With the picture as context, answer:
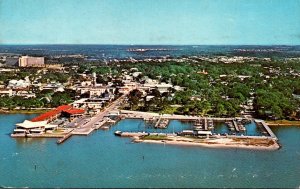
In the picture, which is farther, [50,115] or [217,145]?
[50,115]

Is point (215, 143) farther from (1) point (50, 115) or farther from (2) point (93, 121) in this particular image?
(1) point (50, 115)

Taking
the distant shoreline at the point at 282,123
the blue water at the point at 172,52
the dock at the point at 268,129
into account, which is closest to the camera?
the dock at the point at 268,129

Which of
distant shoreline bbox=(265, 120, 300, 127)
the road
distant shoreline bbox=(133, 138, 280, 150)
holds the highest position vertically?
distant shoreline bbox=(265, 120, 300, 127)

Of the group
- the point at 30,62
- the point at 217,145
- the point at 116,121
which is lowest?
the point at 116,121

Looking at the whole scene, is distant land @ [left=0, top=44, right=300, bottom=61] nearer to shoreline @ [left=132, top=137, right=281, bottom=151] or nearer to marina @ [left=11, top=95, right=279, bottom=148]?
marina @ [left=11, top=95, right=279, bottom=148]

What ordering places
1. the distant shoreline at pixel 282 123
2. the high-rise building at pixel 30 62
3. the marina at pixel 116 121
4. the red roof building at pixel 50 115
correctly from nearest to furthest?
1. the marina at pixel 116 121
2. the red roof building at pixel 50 115
3. the distant shoreline at pixel 282 123
4. the high-rise building at pixel 30 62

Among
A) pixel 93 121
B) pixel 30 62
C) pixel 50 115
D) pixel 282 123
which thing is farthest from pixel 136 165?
pixel 30 62

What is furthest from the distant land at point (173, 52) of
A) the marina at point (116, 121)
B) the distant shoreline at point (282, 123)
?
the marina at point (116, 121)

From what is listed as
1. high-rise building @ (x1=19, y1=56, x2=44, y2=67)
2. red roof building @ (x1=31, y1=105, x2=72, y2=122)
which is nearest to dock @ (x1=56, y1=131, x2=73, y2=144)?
red roof building @ (x1=31, y1=105, x2=72, y2=122)

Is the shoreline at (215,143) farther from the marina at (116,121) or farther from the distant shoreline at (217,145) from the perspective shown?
the marina at (116,121)
